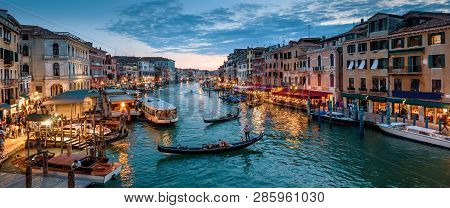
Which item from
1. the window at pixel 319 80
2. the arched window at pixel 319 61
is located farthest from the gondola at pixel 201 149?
the arched window at pixel 319 61

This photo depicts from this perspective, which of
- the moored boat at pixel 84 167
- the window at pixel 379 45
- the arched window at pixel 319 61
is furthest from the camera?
the arched window at pixel 319 61

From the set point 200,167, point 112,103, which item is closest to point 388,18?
point 200,167

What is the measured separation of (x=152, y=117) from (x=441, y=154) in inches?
1004

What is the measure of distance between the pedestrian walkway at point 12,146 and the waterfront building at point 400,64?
29.9 metres

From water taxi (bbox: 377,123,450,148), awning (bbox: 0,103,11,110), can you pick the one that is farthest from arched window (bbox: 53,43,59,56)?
water taxi (bbox: 377,123,450,148)

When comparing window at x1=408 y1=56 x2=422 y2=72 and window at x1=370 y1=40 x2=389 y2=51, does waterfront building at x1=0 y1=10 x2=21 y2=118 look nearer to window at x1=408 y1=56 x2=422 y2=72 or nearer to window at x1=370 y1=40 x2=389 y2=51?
window at x1=370 y1=40 x2=389 y2=51

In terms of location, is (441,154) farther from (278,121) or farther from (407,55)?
(278,121)

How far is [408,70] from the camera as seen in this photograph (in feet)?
103

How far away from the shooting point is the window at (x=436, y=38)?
91.6 ft

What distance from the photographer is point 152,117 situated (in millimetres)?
36281

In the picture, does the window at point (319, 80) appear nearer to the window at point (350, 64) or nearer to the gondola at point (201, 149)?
the window at point (350, 64)

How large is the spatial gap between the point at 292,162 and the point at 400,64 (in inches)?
708

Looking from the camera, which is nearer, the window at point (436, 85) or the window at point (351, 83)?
the window at point (436, 85)

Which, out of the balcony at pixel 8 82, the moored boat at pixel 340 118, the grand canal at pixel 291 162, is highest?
the balcony at pixel 8 82
